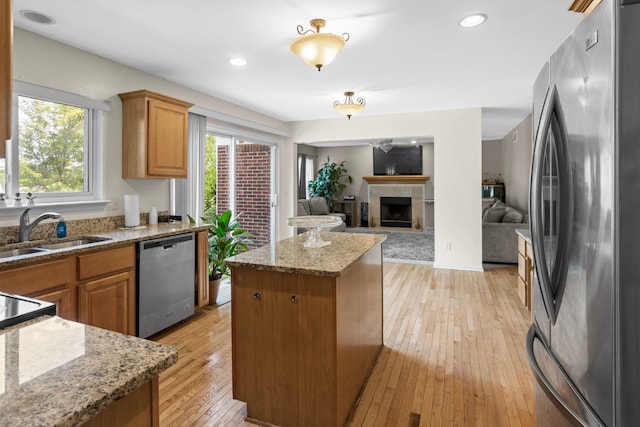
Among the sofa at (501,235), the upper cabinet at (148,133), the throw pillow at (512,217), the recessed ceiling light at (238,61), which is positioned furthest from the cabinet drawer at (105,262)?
the throw pillow at (512,217)

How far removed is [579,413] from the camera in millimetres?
947

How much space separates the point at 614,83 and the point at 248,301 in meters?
1.68

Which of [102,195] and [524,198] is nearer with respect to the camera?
[102,195]

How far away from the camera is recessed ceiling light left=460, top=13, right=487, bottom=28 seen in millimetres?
2521

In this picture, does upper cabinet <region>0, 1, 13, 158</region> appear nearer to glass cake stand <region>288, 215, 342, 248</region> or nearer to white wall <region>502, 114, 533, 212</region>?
glass cake stand <region>288, 215, 342, 248</region>

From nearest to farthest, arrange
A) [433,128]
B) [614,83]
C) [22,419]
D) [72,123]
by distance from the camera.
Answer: [22,419], [614,83], [72,123], [433,128]

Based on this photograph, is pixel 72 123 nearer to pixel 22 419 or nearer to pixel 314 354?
pixel 314 354

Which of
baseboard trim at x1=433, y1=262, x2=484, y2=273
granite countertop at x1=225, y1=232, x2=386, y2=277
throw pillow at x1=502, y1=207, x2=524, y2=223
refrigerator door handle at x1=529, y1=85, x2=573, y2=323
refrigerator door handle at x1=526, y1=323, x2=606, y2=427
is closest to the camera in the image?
refrigerator door handle at x1=526, y1=323, x2=606, y2=427

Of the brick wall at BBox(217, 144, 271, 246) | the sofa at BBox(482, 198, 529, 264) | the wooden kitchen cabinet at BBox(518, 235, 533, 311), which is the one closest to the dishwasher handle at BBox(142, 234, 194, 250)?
the brick wall at BBox(217, 144, 271, 246)

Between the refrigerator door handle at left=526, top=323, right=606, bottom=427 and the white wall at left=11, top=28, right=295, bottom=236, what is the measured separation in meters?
3.24

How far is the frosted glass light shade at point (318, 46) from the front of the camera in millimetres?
2412

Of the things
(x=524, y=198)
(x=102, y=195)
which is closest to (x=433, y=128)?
(x=524, y=198)

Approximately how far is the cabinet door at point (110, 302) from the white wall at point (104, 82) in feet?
2.57

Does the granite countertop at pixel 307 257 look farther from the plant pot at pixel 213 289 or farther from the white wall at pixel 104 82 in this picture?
the white wall at pixel 104 82
